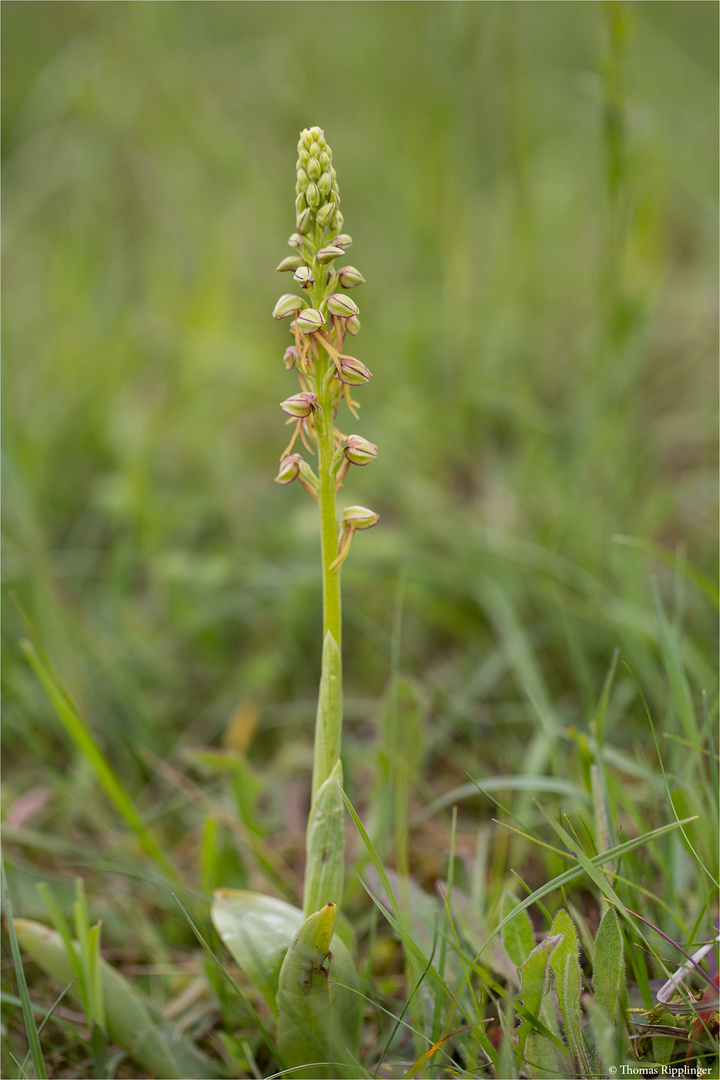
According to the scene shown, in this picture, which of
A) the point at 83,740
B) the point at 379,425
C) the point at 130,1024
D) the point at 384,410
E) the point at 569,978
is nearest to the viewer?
the point at 569,978

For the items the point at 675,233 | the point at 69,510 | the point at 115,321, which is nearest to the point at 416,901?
the point at 69,510

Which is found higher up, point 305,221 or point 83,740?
point 305,221

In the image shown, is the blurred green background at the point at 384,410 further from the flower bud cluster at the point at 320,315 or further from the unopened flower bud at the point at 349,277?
the unopened flower bud at the point at 349,277

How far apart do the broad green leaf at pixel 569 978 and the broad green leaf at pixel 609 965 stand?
0.05 meters

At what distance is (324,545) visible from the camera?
1419 millimetres

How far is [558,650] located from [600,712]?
42.0 inches

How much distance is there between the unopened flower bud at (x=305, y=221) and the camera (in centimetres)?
135

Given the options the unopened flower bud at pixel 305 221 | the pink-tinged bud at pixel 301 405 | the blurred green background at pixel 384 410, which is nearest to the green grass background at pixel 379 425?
the blurred green background at pixel 384 410

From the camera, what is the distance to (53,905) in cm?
160

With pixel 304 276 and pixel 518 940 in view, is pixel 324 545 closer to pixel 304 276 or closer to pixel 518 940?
pixel 304 276

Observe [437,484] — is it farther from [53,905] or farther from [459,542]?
[53,905]

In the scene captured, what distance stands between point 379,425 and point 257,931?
2.44 metres

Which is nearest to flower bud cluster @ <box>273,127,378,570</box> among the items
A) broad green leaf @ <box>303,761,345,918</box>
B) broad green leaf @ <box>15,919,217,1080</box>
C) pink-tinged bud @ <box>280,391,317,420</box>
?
pink-tinged bud @ <box>280,391,317,420</box>

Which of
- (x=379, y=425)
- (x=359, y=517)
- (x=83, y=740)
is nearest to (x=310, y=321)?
(x=359, y=517)
